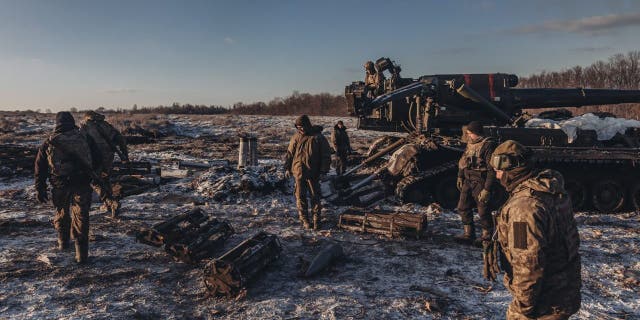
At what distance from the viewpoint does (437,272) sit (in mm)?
5535

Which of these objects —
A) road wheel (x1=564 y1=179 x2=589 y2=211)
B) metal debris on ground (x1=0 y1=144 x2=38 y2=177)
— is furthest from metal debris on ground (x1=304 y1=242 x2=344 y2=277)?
metal debris on ground (x1=0 y1=144 x2=38 y2=177)

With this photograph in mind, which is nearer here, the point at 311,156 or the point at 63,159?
the point at 63,159

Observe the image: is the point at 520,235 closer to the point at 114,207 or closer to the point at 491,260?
the point at 491,260

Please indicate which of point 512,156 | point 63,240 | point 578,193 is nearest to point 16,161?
point 63,240

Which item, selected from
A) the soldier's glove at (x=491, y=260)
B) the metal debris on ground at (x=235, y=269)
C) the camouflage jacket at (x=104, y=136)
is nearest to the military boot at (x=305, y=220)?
the metal debris on ground at (x=235, y=269)

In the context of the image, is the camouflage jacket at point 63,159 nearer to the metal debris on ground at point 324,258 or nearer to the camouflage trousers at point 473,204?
the metal debris on ground at point 324,258

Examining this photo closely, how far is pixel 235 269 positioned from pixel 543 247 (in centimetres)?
321

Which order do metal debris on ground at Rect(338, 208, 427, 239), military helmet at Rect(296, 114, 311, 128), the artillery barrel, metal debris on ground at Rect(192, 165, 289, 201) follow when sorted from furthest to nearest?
the artillery barrel → metal debris on ground at Rect(192, 165, 289, 201) → military helmet at Rect(296, 114, 311, 128) → metal debris on ground at Rect(338, 208, 427, 239)

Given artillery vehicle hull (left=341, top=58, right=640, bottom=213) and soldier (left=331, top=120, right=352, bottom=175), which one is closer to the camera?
artillery vehicle hull (left=341, top=58, right=640, bottom=213)

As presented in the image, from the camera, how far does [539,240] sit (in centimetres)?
279

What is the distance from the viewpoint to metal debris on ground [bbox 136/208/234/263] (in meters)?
5.67

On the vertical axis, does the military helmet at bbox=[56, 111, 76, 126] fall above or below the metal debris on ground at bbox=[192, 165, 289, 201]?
above

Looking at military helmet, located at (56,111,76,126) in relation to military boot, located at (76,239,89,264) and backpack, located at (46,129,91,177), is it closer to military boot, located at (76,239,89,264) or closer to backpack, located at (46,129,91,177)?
backpack, located at (46,129,91,177)

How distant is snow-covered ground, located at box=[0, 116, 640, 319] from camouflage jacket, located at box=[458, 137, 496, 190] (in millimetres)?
1182
